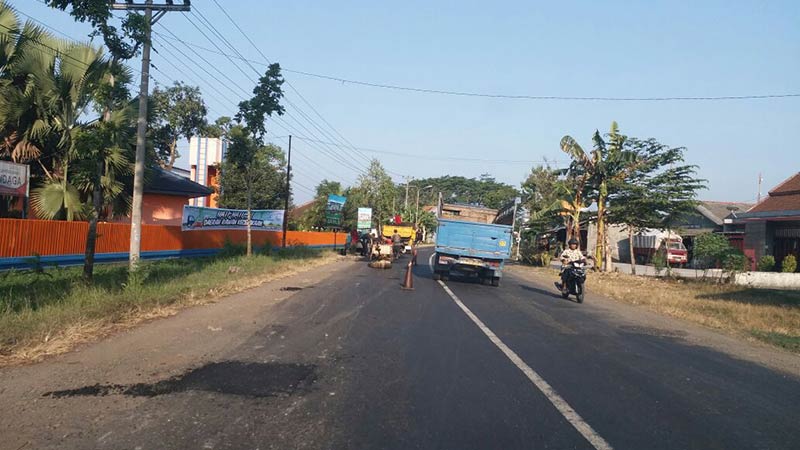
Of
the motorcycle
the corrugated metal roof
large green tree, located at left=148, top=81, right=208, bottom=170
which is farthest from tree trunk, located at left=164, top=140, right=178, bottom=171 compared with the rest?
the motorcycle

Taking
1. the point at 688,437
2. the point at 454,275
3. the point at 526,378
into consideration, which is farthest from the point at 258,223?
the point at 688,437

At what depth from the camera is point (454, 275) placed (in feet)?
80.0

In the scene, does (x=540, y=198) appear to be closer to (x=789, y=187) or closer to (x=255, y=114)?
(x=789, y=187)

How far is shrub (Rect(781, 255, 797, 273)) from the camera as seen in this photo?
28.5 meters

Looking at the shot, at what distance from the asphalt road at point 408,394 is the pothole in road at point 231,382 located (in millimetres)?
22

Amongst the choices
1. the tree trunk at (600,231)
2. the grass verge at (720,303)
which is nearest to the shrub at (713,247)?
the grass verge at (720,303)

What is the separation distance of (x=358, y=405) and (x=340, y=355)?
7.41ft

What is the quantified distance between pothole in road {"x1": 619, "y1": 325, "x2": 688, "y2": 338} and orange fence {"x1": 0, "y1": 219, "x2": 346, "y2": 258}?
460 inches

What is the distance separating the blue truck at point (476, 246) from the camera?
807 inches

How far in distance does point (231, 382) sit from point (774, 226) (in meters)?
32.6

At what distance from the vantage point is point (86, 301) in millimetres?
10250

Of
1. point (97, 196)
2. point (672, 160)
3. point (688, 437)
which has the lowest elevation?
point (688, 437)

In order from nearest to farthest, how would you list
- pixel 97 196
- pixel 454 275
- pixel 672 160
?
pixel 97 196 → pixel 454 275 → pixel 672 160

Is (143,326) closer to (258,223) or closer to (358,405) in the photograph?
(358,405)
